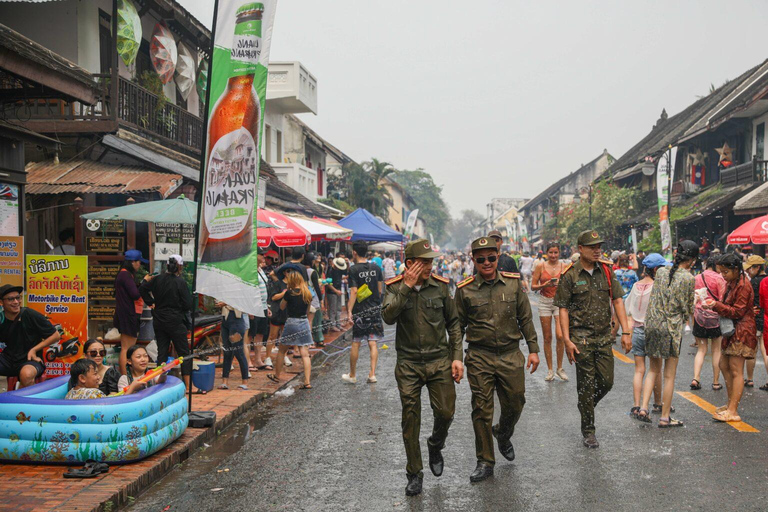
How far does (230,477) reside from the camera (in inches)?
229

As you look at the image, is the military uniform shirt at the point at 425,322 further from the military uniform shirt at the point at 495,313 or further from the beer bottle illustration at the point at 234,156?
the beer bottle illustration at the point at 234,156

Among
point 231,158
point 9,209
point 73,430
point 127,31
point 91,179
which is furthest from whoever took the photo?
point 127,31

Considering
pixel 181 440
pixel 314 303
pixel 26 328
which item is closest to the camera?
pixel 181 440

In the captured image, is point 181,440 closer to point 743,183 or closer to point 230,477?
point 230,477

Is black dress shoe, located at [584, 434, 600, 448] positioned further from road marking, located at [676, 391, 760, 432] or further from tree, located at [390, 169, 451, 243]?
tree, located at [390, 169, 451, 243]

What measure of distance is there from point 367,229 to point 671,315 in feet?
50.0

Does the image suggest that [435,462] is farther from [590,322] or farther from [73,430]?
[73,430]

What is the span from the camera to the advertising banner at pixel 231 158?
7562 mm

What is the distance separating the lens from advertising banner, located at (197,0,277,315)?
7.56m

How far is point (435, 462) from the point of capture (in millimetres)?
5508

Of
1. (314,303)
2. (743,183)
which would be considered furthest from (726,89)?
(314,303)

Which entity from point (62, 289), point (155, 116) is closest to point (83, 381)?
point (62, 289)

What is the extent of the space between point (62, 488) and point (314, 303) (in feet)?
26.0

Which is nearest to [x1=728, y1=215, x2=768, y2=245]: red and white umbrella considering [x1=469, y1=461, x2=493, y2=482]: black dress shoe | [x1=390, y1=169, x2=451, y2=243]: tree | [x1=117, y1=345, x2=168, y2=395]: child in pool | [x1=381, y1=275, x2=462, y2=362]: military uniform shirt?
[x1=469, y1=461, x2=493, y2=482]: black dress shoe
